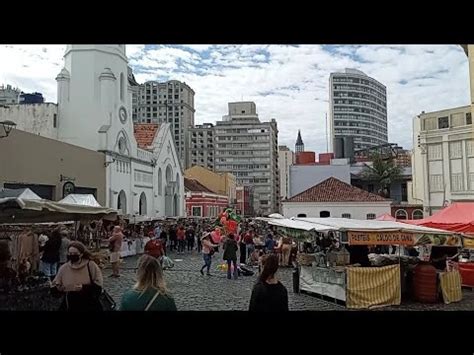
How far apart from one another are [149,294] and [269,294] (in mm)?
1179

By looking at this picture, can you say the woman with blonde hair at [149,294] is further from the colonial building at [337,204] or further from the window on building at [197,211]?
the window on building at [197,211]

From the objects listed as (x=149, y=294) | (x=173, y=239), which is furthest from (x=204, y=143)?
(x=149, y=294)

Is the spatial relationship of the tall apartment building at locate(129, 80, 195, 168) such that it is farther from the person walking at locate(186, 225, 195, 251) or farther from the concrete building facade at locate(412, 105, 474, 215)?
the person walking at locate(186, 225, 195, 251)

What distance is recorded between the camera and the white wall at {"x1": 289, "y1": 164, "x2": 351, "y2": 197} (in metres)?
49.7

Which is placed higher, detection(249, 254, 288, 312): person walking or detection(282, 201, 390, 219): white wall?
detection(282, 201, 390, 219): white wall

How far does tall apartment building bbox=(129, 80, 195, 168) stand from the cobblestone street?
93.9m

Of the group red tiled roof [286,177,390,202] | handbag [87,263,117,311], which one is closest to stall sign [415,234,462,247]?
handbag [87,263,117,311]

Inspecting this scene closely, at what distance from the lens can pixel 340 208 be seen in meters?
38.9

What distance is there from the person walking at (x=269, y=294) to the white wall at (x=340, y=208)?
34.3 meters

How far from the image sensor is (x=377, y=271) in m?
10.3

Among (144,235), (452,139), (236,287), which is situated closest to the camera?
(236,287)
